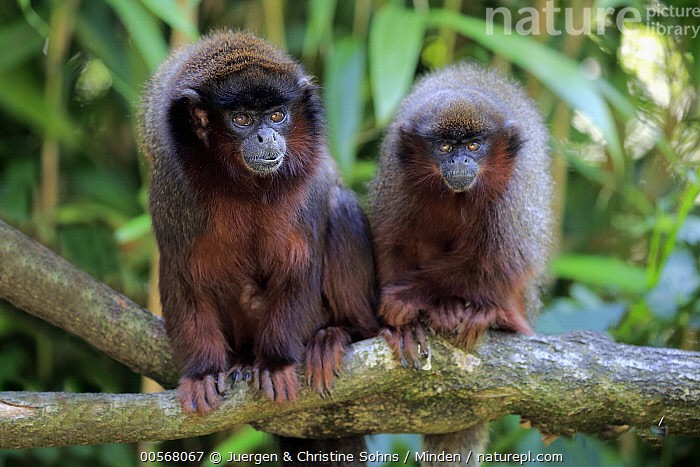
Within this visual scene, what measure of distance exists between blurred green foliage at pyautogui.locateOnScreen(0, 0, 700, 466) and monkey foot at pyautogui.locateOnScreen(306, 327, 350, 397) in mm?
1012

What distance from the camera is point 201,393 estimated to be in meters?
3.01

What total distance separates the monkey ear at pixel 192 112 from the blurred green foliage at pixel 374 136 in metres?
→ 0.98

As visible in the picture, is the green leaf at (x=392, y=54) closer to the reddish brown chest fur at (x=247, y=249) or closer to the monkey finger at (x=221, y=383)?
the reddish brown chest fur at (x=247, y=249)

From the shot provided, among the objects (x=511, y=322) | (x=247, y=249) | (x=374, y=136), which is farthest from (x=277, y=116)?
(x=374, y=136)

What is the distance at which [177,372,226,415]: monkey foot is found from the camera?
295cm

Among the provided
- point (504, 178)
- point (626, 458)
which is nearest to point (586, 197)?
point (626, 458)

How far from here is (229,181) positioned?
10.4 ft

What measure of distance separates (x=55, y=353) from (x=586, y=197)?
402 cm

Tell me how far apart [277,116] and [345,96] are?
161 cm

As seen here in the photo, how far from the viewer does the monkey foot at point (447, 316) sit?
326 centimetres

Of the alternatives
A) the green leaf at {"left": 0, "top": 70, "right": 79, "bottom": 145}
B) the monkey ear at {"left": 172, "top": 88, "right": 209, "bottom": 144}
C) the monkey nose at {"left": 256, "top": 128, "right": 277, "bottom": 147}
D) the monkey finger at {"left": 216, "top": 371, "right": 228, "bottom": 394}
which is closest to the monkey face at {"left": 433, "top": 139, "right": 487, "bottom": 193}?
the monkey nose at {"left": 256, "top": 128, "right": 277, "bottom": 147}

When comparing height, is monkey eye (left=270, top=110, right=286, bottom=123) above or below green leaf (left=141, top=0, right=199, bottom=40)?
below

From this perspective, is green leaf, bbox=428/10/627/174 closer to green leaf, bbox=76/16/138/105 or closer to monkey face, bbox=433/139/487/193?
monkey face, bbox=433/139/487/193

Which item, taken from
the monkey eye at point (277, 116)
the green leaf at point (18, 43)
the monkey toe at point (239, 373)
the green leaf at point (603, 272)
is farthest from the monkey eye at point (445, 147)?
the green leaf at point (18, 43)
